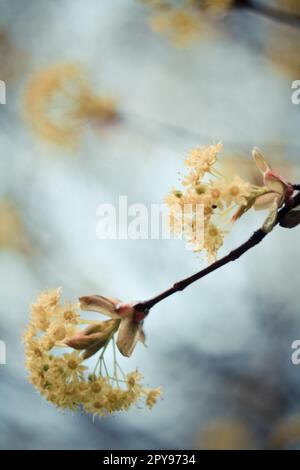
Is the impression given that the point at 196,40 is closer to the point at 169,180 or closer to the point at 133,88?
the point at 133,88

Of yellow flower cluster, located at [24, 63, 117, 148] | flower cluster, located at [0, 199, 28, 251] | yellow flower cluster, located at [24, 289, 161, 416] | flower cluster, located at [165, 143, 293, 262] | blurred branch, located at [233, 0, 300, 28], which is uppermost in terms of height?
blurred branch, located at [233, 0, 300, 28]

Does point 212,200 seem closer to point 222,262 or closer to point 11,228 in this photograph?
point 222,262

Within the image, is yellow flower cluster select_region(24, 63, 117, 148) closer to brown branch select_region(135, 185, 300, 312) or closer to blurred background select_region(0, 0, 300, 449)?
blurred background select_region(0, 0, 300, 449)

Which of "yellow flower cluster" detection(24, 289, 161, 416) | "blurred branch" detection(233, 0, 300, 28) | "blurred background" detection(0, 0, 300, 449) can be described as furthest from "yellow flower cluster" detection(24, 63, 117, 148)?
"yellow flower cluster" detection(24, 289, 161, 416)

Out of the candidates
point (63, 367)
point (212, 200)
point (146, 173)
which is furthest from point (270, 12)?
point (63, 367)

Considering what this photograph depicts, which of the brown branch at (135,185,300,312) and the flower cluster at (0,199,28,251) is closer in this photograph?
the brown branch at (135,185,300,312)

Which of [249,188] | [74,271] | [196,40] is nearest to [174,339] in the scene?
[74,271]

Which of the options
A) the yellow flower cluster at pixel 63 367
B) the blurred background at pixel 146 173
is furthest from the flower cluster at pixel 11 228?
the yellow flower cluster at pixel 63 367

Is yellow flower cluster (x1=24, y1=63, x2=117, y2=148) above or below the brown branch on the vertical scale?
above
